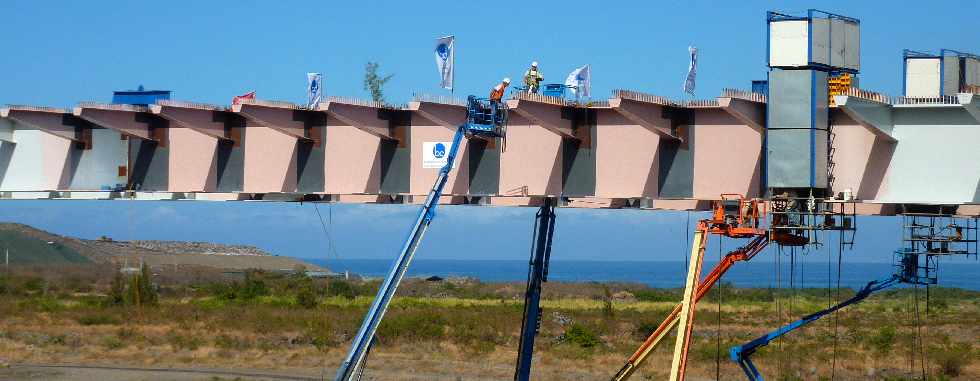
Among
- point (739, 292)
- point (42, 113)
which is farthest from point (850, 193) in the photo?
point (739, 292)

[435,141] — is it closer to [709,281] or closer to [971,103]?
[709,281]

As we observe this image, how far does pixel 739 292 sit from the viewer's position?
86938 mm

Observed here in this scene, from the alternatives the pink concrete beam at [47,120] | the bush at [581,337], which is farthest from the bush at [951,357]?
the pink concrete beam at [47,120]

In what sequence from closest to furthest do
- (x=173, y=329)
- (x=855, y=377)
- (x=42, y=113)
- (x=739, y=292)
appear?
(x=42, y=113) < (x=855, y=377) < (x=173, y=329) < (x=739, y=292)

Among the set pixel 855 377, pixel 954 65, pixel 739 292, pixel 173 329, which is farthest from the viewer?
pixel 739 292

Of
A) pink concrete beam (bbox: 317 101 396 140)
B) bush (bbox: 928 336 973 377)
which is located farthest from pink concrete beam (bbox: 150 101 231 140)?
bush (bbox: 928 336 973 377)

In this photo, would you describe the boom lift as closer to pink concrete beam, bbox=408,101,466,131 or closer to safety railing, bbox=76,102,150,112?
pink concrete beam, bbox=408,101,466,131

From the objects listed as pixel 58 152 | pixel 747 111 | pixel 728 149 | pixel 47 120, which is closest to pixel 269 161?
pixel 58 152

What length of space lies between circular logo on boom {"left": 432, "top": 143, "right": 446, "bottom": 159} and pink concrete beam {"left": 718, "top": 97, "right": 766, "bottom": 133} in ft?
23.0

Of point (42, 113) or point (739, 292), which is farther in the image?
point (739, 292)

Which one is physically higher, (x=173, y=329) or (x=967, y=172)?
(x=967, y=172)

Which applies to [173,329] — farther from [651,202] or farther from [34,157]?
[651,202]

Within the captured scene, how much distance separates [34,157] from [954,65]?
23667 millimetres

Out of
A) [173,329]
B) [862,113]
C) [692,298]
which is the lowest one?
[173,329]
